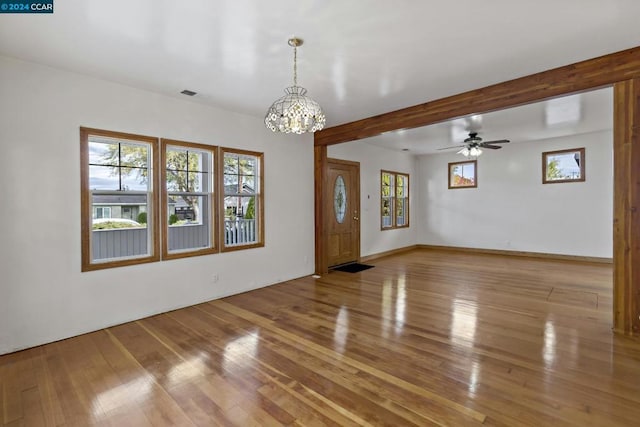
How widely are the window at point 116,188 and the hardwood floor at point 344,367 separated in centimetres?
94

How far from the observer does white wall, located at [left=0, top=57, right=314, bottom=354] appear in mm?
3020

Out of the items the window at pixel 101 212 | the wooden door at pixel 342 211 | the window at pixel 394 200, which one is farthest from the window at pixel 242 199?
the window at pixel 394 200

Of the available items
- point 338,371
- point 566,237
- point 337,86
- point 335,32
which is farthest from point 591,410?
point 566,237

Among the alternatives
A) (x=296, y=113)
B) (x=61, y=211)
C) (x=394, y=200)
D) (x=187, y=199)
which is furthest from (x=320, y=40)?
(x=394, y=200)

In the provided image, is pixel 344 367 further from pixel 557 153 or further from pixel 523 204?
pixel 557 153

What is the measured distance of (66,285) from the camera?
3328 millimetres

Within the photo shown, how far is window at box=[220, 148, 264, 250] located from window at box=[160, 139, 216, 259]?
0.23m

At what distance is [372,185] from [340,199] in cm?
123

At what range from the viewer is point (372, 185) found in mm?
7707

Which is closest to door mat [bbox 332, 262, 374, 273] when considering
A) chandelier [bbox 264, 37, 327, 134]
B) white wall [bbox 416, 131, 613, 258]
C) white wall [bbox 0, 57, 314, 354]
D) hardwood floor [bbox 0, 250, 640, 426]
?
hardwood floor [bbox 0, 250, 640, 426]

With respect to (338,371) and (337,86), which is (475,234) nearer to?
(337,86)

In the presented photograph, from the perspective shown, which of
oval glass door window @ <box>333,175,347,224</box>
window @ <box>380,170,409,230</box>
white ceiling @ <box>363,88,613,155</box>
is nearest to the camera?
white ceiling @ <box>363,88,613,155</box>

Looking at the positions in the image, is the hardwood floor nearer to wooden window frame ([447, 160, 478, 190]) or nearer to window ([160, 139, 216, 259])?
window ([160, 139, 216, 259])

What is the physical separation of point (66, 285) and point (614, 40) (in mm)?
5965
